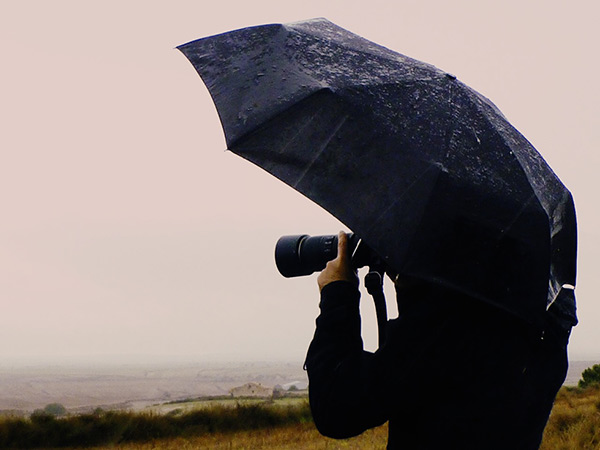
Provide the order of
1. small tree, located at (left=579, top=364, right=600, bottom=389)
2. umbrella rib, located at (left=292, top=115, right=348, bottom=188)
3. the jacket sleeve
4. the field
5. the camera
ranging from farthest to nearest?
small tree, located at (left=579, top=364, right=600, bottom=389) < the field < the camera < umbrella rib, located at (left=292, top=115, right=348, bottom=188) < the jacket sleeve

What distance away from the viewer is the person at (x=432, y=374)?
152 centimetres

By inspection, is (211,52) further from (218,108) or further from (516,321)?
(516,321)

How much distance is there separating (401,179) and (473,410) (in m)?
0.60

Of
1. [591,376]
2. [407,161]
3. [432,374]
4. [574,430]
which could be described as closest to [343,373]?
[432,374]

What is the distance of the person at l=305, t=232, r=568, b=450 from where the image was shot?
152 cm

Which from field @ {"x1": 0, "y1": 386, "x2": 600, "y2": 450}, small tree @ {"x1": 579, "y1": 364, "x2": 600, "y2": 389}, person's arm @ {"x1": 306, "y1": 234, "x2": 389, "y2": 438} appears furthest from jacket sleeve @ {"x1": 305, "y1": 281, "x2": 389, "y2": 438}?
small tree @ {"x1": 579, "y1": 364, "x2": 600, "y2": 389}

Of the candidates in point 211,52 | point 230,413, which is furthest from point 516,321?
point 230,413

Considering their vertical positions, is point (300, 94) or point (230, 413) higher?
point (300, 94)

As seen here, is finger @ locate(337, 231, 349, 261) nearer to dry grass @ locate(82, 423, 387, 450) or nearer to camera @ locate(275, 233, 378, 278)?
camera @ locate(275, 233, 378, 278)

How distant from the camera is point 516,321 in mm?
1625

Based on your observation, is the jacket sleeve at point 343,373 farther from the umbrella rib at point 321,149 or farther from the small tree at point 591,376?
the small tree at point 591,376

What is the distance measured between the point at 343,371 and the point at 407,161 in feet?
1.85

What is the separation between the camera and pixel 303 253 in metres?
2.08

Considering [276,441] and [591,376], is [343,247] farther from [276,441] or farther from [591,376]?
[591,376]
